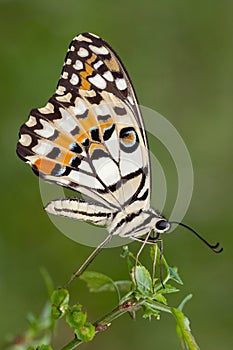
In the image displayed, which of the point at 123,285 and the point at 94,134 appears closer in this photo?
the point at 123,285

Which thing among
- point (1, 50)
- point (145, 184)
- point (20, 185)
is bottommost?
point (20, 185)

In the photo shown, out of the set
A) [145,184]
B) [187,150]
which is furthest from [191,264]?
[145,184]

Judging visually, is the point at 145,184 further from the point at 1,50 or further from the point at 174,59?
the point at 174,59

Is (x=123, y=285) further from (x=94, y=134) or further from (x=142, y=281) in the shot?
(x=94, y=134)

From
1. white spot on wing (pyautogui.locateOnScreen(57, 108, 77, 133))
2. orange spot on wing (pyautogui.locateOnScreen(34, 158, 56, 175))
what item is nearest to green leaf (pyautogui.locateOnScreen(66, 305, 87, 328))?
orange spot on wing (pyautogui.locateOnScreen(34, 158, 56, 175))

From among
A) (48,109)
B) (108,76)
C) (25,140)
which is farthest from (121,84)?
(25,140)

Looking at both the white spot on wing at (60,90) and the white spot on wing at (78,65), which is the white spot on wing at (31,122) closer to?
the white spot on wing at (60,90)
